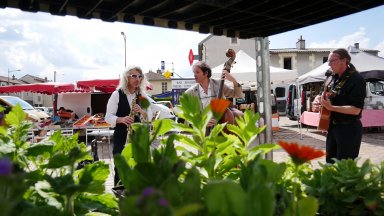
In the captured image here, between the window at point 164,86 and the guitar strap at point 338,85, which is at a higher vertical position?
the window at point 164,86

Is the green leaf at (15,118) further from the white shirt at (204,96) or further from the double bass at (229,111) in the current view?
the white shirt at (204,96)

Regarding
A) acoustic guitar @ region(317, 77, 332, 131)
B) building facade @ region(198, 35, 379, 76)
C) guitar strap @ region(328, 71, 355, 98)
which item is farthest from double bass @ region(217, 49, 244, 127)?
building facade @ region(198, 35, 379, 76)

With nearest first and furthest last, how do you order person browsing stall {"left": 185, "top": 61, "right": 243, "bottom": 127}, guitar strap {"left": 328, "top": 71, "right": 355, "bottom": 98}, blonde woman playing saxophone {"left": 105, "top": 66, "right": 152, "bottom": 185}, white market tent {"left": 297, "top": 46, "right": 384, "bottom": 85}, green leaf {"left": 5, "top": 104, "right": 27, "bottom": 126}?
green leaf {"left": 5, "top": 104, "right": 27, "bottom": 126} < guitar strap {"left": 328, "top": 71, "right": 355, "bottom": 98} < person browsing stall {"left": 185, "top": 61, "right": 243, "bottom": 127} < blonde woman playing saxophone {"left": 105, "top": 66, "right": 152, "bottom": 185} < white market tent {"left": 297, "top": 46, "right": 384, "bottom": 85}

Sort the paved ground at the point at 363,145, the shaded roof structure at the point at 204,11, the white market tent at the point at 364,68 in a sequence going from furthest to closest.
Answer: the white market tent at the point at 364,68
the paved ground at the point at 363,145
the shaded roof structure at the point at 204,11

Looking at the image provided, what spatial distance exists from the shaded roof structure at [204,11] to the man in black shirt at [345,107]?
806mm

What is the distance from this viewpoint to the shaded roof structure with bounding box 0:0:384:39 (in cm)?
193

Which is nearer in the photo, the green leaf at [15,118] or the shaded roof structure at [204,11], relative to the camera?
the green leaf at [15,118]

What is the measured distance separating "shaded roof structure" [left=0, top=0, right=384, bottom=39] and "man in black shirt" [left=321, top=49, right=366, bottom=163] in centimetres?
81

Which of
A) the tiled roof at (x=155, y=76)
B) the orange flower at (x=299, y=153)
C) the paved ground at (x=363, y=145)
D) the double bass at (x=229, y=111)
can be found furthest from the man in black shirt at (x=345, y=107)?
the tiled roof at (x=155, y=76)

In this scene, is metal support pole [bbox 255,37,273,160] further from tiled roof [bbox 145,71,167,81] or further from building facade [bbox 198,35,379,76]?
tiled roof [bbox 145,71,167,81]

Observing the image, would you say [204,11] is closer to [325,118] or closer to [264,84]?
[264,84]

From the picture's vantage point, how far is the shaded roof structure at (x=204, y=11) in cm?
193

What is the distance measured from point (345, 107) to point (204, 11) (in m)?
1.53

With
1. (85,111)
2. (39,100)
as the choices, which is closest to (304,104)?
(85,111)
